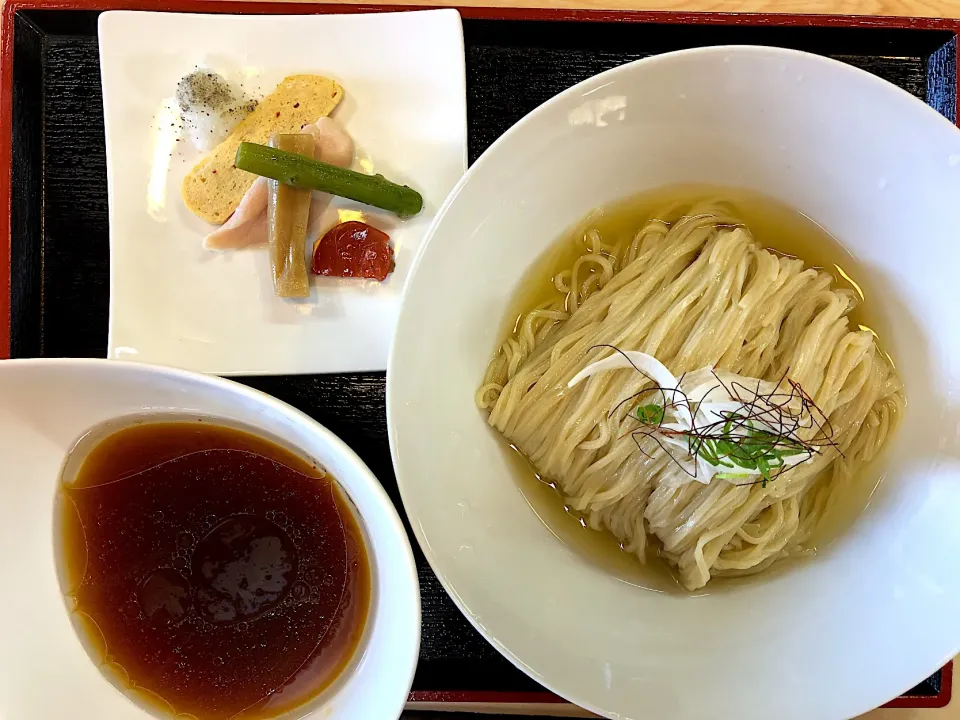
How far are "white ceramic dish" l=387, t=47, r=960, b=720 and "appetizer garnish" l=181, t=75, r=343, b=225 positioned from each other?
2.27 feet

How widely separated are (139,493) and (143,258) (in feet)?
2.19

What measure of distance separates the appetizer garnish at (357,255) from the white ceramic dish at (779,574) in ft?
1.17

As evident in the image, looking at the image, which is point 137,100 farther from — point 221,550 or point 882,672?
point 882,672

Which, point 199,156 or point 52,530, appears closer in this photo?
point 52,530

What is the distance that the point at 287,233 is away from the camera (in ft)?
5.82

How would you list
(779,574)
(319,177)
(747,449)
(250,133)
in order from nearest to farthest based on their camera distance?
(747,449) < (779,574) < (319,177) < (250,133)

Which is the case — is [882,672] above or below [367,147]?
below

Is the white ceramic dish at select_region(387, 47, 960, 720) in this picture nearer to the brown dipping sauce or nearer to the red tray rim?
the brown dipping sauce

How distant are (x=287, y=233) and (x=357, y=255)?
0.64 feet

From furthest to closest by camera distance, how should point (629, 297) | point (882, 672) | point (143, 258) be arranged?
point (143, 258)
point (629, 297)
point (882, 672)

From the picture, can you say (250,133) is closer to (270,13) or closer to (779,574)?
(270,13)

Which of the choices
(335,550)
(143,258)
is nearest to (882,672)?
(335,550)

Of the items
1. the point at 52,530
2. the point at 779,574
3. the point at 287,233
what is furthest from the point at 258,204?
the point at 779,574

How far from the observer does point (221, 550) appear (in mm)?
1488
